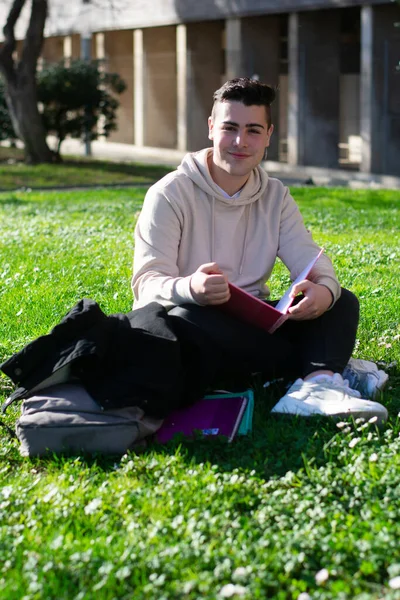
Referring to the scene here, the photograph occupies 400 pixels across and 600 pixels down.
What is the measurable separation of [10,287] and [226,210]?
3.08 meters

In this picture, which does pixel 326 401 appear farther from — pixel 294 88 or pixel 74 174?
pixel 294 88

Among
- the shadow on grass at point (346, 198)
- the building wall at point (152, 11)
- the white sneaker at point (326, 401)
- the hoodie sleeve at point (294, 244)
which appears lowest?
the white sneaker at point (326, 401)

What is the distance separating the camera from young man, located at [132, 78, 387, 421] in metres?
4.60

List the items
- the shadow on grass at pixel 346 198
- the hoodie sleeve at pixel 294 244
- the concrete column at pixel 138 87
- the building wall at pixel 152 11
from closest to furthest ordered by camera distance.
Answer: the hoodie sleeve at pixel 294 244, the shadow on grass at pixel 346 198, the building wall at pixel 152 11, the concrete column at pixel 138 87

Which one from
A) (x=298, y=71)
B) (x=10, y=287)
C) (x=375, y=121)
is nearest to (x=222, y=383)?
(x=10, y=287)

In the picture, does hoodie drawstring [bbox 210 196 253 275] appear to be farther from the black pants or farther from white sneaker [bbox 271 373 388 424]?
white sneaker [bbox 271 373 388 424]

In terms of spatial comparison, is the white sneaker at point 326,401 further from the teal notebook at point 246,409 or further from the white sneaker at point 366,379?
the white sneaker at point 366,379

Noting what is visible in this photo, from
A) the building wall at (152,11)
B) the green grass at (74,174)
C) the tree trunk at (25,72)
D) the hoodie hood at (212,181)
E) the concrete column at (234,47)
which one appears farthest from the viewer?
the concrete column at (234,47)

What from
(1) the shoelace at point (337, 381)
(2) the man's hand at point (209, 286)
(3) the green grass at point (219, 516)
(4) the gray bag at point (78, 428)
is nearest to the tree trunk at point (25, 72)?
(3) the green grass at point (219, 516)

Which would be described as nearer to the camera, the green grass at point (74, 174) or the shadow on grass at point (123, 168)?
the green grass at point (74, 174)

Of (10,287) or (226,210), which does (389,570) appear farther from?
(10,287)

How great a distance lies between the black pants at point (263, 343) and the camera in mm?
4566

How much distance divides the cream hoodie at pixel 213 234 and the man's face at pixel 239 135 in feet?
0.54

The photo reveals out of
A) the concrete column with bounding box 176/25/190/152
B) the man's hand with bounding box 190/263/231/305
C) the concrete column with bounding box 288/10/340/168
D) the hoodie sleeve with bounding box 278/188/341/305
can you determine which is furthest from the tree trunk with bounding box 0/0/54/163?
the man's hand with bounding box 190/263/231/305
